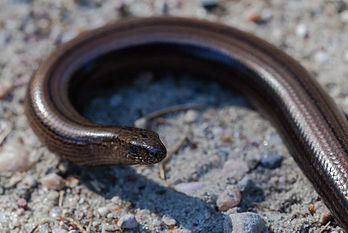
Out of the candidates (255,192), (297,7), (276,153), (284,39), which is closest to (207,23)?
(284,39)

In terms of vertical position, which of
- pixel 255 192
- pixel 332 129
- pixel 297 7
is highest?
pixel 297 7

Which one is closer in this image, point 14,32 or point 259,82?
point 259,82

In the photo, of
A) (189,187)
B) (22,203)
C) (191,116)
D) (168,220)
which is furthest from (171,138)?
(22,203)

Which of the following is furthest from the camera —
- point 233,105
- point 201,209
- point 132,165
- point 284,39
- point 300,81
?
point 284,39

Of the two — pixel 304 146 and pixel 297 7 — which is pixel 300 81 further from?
pixel 297 7

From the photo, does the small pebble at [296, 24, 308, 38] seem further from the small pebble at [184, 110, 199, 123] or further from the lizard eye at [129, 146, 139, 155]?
the lizard eye at [129, 146, 139, 155]
